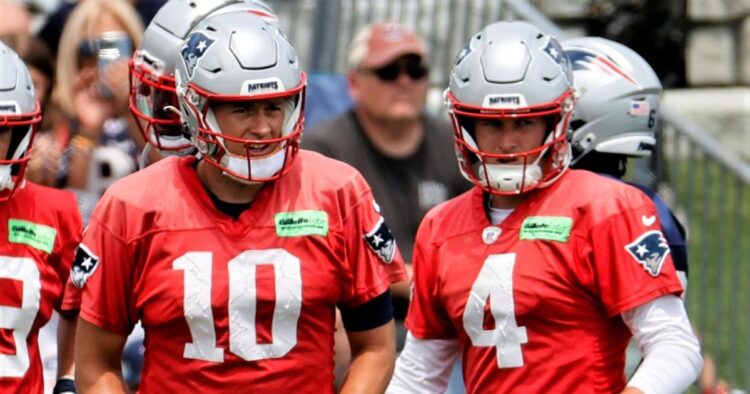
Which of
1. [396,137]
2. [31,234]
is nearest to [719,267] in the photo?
[396,137]

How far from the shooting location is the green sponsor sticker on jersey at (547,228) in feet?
17.0

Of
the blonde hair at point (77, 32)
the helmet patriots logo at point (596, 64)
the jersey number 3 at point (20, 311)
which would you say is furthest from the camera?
the blonde hair at point (77, 32)

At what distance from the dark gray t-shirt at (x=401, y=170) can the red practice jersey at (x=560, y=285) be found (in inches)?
89.2

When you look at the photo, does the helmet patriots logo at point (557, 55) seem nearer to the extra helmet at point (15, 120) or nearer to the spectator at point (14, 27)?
the extra helmet at point (15, 120)

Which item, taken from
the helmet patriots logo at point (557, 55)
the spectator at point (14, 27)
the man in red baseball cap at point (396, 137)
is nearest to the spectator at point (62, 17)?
the spectator at point (14, 27)

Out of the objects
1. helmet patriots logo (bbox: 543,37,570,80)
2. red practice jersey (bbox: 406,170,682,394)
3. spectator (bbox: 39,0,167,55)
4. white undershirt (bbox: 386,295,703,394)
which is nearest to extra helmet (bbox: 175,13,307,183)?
red practice jersey (bbox: 406,170,682,394)

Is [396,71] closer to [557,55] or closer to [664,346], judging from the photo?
[557,55]

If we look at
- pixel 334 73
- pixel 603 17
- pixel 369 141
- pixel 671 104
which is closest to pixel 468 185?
pixel 369 141

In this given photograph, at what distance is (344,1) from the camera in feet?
32.3

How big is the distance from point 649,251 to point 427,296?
72cm

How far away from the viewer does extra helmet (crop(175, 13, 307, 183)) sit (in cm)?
504

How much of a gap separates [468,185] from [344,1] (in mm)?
2405

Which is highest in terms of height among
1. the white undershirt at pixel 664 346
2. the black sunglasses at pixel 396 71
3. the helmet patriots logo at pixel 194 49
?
Answer: the helmet patriots logo at pixel 194 49

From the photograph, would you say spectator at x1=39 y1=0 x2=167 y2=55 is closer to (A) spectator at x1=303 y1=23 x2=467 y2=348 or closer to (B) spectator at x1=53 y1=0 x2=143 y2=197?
(B) spectator at x1=53 y1=0 x2=143 y2=197
